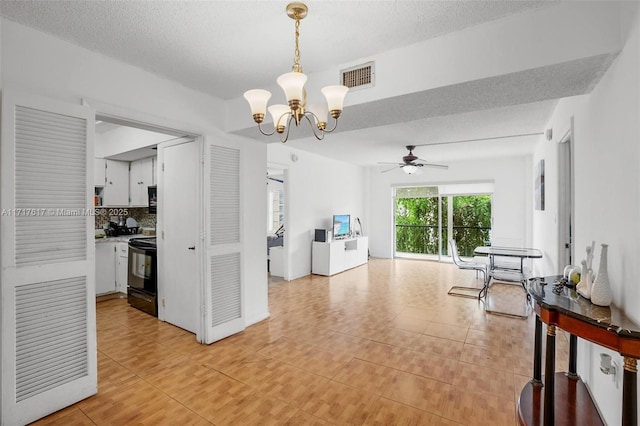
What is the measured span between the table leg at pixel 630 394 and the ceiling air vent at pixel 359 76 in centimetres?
221

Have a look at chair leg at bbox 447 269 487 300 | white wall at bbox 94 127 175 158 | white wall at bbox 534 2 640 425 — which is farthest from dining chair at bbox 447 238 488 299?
white wall at bbox 94 127 175 158

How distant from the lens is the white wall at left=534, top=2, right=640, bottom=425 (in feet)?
5.08

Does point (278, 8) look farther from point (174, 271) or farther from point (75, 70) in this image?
point (174, 271)

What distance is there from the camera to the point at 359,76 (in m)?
2.52

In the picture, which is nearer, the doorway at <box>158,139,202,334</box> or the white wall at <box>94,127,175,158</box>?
the doorway at <box>158,139,202,334</box>

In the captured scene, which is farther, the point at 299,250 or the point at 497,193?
the point at 497,193

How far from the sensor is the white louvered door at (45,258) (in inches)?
76.2

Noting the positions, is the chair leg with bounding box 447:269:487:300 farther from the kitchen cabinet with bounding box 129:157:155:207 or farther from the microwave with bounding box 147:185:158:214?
the kitchen cabinet with bounding box 129:157:155:207

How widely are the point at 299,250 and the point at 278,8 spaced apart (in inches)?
190

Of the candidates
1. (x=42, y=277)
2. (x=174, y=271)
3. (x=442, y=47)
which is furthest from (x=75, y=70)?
(x=442, y=47)

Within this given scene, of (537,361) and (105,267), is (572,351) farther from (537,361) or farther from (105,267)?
(105,267)

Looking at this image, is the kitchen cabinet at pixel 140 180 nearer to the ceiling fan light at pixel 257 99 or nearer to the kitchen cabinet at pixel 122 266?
the kitchen cabinet at pixel 122 266

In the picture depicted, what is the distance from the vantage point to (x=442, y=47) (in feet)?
7.20

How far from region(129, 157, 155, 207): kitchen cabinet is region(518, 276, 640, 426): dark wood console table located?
528 centimetres
